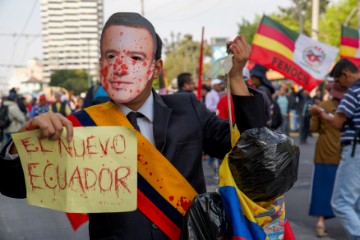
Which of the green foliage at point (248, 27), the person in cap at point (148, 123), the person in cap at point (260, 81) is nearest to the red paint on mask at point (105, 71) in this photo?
the person in cap at point (148, 123)

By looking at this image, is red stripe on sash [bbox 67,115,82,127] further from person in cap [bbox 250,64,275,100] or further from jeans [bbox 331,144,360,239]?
person in cap [bbox 250,64,275,100]

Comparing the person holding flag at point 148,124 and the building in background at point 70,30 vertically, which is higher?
the person holding flag at point 148,124

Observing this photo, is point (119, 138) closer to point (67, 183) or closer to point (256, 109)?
point (67, 183)

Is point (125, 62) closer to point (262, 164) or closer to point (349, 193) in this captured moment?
point (262, 164)

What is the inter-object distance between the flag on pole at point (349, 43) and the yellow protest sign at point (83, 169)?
7636 mm

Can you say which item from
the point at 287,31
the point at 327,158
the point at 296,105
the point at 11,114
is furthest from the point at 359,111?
the point at 296,105

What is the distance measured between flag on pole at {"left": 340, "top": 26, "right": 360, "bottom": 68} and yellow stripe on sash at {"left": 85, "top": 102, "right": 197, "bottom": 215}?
7.42 meters

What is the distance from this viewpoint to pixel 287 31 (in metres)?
9.39

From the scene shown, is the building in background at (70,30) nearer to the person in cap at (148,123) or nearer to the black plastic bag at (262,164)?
the person in cap at (148,123)

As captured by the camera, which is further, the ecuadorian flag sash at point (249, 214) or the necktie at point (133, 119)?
the necktie at point (133, 119)

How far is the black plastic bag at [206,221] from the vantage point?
2.13m

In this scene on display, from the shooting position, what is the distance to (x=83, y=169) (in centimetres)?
214

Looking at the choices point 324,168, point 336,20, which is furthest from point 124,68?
point 336,20

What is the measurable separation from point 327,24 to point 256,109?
41.0m
